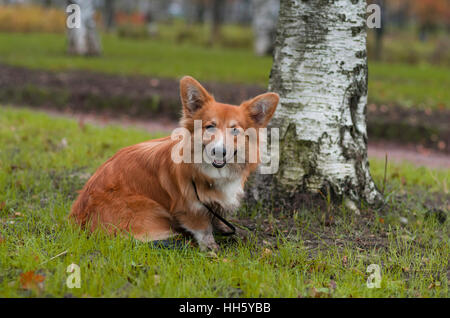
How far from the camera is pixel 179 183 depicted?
3697 millimetres

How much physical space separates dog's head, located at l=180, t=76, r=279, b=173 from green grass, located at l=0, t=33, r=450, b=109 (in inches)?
325

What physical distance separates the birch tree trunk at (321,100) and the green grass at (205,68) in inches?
276

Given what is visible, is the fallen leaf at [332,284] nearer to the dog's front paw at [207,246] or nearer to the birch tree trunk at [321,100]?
the dog's front paw at [207,246]

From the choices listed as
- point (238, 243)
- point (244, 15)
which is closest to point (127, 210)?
point (238, 243)

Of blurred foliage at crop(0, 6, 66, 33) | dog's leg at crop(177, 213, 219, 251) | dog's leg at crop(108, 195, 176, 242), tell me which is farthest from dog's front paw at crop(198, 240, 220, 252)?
blurred foliage at crop(0, 6, 66, 33)

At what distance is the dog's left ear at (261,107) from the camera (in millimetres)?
3604

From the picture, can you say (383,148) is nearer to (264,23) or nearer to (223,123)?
(223,123)

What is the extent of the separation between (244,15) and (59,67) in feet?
177

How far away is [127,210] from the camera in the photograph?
3.71 metres

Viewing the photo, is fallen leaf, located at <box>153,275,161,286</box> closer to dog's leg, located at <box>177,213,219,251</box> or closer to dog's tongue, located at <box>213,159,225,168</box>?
dog's leg, located at <box>177,213,219,251</box>

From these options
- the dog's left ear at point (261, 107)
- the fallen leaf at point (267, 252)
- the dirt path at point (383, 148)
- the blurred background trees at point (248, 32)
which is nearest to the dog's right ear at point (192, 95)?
the dog's left ear at point (261, 107)

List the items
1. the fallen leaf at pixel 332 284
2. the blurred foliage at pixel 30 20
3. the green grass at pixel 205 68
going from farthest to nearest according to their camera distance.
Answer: the blurred foliage at pixel 30 20 → the green grass at pixel 205 68 → the fallen leaf at pixel 332 284

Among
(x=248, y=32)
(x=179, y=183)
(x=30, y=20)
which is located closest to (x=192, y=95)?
(x=179, y=183)
